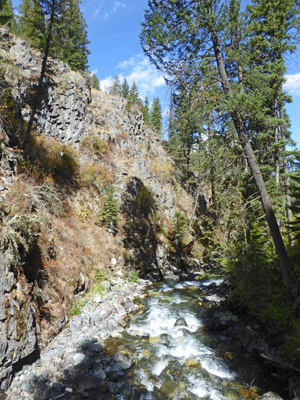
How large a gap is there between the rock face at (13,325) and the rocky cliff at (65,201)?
0.03 m

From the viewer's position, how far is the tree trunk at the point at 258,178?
718 cm

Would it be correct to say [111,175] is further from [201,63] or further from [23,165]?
[201,63]

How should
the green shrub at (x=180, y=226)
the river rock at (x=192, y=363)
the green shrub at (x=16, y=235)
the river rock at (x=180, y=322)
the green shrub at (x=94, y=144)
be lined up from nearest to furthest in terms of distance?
the green shrub at (x=16, y=235)
the river rock at (x=192, y=363)
the river rock at (x=180, y=322)
the green shrub at (x=94, y=144)
the green shrub at (x=180, y=226)

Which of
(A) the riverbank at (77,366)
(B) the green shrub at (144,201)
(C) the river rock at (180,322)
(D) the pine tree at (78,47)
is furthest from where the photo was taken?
(D) the pine tree at (78,47)

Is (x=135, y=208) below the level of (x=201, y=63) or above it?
below

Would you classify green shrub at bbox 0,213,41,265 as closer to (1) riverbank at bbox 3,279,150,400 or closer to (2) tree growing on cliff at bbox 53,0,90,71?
(1) riverbank at bbox 3,279,150,400

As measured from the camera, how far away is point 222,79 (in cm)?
798

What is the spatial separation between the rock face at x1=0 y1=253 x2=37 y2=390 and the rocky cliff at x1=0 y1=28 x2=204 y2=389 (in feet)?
0.09

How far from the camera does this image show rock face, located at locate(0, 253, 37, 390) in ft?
19.2

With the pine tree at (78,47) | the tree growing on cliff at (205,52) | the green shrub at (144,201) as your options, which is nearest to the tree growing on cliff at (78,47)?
the pine tree at (78,47)

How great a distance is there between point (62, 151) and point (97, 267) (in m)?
10.9

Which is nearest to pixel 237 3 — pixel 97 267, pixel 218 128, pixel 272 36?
pixel 218 128

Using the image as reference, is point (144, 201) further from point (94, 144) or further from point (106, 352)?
point (106, 352)

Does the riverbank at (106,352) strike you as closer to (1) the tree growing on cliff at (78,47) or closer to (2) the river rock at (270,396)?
(2) the river rock at (270,396)
